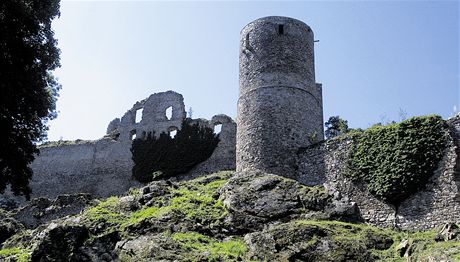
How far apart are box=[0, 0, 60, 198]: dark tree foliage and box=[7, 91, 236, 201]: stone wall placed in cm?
1393

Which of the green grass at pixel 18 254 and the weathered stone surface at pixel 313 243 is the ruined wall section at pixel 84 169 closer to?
the green grass at pixel 18 254

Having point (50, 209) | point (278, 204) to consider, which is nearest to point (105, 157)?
point (50, 209)

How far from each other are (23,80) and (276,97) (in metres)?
10.6

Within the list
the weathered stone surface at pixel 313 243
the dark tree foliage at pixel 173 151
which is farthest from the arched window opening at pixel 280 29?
the weathered stone surface at pixel 313 243

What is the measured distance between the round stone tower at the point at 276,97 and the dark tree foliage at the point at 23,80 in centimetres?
831

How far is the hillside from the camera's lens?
15391 millimetres

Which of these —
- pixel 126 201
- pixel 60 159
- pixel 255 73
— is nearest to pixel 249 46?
pixel 255 73

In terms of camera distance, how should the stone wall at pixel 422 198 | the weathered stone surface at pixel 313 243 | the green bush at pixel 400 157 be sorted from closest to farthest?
the weathered stone surface at pixel 313 243 → the stone wall at pixel 422 198 → the green bush at pixel 400 157

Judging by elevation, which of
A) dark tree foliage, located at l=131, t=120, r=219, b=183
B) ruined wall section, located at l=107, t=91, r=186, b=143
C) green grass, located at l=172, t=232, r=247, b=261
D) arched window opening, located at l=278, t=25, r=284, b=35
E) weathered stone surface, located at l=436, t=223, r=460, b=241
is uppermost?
arched window opening, located at l=278, t=25, r=284, b=35

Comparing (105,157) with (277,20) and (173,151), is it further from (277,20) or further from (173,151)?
(277,20)

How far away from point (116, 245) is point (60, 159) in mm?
19265

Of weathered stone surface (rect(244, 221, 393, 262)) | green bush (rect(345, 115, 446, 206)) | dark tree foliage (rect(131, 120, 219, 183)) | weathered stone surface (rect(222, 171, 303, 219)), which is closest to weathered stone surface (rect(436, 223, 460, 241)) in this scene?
weathered stone surface (rect(244, 221, 393, 262))

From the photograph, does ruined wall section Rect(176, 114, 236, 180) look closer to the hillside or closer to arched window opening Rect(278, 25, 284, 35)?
arched window opening Rect(278, 25, 284, 35)

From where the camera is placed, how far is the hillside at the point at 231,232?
15391mm
